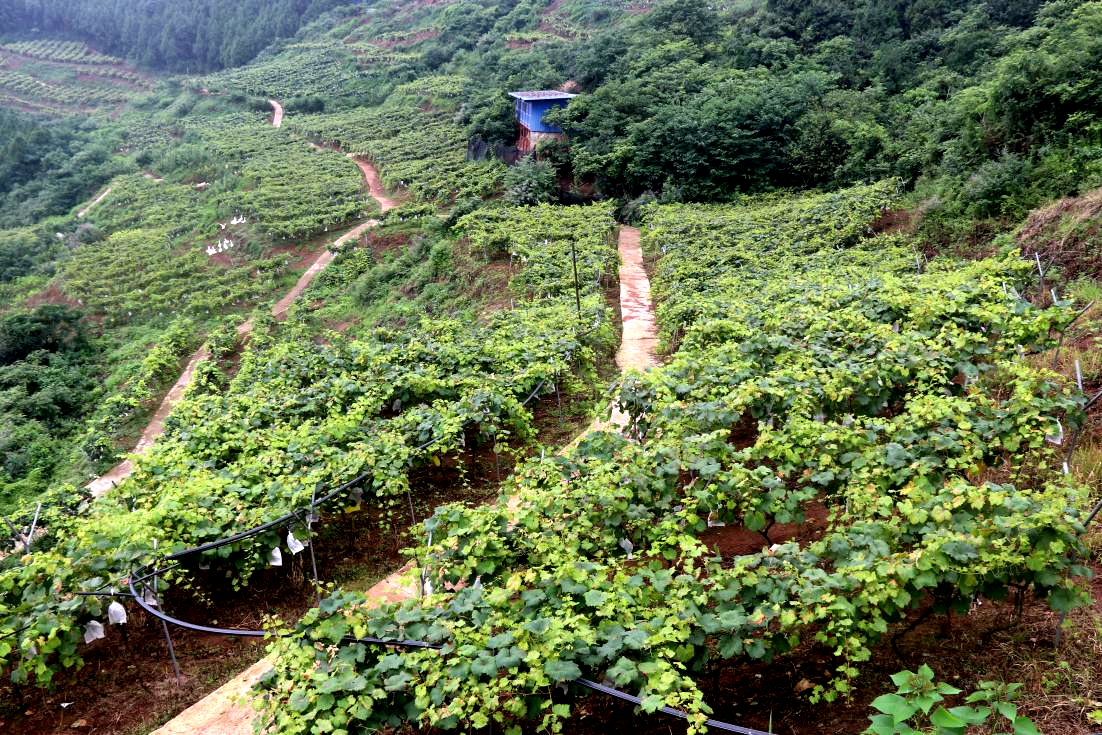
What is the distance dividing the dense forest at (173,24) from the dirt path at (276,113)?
2482 cm

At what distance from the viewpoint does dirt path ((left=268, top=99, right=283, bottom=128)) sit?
177ft

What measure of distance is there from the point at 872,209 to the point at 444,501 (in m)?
14.0

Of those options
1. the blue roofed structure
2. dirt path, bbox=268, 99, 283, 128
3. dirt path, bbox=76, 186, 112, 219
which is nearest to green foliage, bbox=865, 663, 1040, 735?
the blue roofed structure

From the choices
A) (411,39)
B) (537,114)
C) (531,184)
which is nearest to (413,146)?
(537,114)

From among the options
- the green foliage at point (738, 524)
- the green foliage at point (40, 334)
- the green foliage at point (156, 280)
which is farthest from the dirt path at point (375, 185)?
the green foliage at point (738, 524)

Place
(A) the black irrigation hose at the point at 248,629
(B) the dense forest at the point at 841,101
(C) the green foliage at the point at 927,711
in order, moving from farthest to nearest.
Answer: (B) the dense forest at the point at 841,101 < (A) the black irrigation hose at the point at 248,629 < (C) the green foliage at the point at 927,711

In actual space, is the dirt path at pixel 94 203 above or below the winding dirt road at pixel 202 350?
above

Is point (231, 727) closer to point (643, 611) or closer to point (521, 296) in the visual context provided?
point (643, 611)

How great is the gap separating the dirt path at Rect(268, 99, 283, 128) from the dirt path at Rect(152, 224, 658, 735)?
138 feet

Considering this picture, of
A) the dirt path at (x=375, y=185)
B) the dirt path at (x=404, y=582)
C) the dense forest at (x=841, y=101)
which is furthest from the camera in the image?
the dirt path at (x=375, y=185)

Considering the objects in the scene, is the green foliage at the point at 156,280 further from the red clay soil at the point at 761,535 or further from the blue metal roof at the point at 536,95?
the red clay soil at the point at 761,535

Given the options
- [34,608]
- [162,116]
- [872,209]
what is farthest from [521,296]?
[162,116]

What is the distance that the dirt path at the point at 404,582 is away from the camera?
201 inches

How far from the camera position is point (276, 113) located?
5684 centimetres
